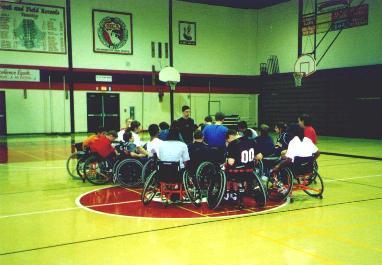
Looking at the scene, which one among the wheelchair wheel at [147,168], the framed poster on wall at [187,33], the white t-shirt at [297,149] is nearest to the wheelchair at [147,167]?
the wheelchair wheel at [147,168]

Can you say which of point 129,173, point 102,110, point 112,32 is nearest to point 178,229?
point 129,173

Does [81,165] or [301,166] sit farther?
[81,165]

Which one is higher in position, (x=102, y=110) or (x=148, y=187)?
(x=102, y=110)

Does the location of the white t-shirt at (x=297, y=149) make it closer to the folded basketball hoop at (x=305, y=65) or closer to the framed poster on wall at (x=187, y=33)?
the folded basketball hoop at (x=305, y=65)

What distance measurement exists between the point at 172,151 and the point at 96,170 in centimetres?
223

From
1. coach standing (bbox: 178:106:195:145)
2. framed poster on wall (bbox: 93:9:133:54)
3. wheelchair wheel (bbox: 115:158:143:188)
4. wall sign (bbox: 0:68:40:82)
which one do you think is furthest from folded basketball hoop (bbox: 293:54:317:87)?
wall sign (bbox: 0:68:40:82)

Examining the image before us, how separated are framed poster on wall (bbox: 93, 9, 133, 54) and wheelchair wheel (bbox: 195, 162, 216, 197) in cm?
1390

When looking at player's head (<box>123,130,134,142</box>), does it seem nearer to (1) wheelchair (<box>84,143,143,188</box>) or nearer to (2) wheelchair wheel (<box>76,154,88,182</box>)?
(1) wheelchair (<box>84,143,143,188</box>)

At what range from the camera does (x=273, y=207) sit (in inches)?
198

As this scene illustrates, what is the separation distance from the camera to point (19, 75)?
1638 cm

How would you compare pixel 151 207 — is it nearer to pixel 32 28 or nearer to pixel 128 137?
pixel 128 137

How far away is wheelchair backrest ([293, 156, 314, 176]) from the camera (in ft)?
17.3

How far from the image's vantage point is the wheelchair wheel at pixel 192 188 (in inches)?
196

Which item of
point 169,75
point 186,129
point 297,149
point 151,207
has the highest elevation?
point 169,75
